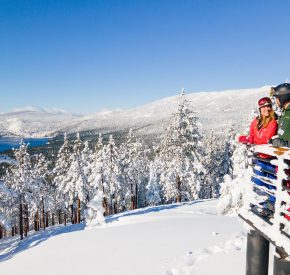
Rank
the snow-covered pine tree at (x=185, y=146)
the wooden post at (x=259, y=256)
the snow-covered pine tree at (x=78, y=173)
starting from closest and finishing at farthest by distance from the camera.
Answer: the wooden post at (x=259, y=256), the snow-covered pine tree at (x=185, y=146), the snow-covered pine tree at (x=78, y=173)

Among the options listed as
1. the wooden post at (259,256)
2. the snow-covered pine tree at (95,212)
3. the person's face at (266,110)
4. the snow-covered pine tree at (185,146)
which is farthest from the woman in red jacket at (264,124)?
the snow-covered pine tree at (185,146)

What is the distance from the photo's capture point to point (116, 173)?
48.4 metres

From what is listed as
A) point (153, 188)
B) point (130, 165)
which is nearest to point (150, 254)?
point (130, 165)

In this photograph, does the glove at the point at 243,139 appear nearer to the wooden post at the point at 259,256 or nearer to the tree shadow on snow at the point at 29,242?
the wooden post at the point at 259,256

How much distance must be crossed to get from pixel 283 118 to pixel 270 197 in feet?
5.01

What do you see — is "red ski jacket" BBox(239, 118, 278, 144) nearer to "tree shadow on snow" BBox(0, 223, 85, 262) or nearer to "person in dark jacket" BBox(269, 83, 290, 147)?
"person in dark jacket" BBox(269, 83, 290, 147)

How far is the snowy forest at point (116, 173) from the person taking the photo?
122ft

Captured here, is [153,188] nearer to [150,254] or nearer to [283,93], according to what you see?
[150,254]

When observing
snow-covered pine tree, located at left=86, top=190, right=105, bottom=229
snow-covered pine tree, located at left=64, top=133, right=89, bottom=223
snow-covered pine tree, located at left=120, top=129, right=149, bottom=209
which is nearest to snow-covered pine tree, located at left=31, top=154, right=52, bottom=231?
snow-covered pine tree, located at left=64, top=133, right=89, bottom=223

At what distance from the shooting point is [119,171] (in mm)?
49062

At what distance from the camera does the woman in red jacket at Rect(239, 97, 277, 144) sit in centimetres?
695

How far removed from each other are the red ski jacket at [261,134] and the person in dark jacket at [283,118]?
64 cm

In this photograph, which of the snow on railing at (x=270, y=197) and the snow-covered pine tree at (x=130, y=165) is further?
the snow-covered pine tree at (x=130, y=165)

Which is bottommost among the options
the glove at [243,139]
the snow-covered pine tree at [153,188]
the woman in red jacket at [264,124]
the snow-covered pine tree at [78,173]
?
the snow-covered pine tree at [153,188]
